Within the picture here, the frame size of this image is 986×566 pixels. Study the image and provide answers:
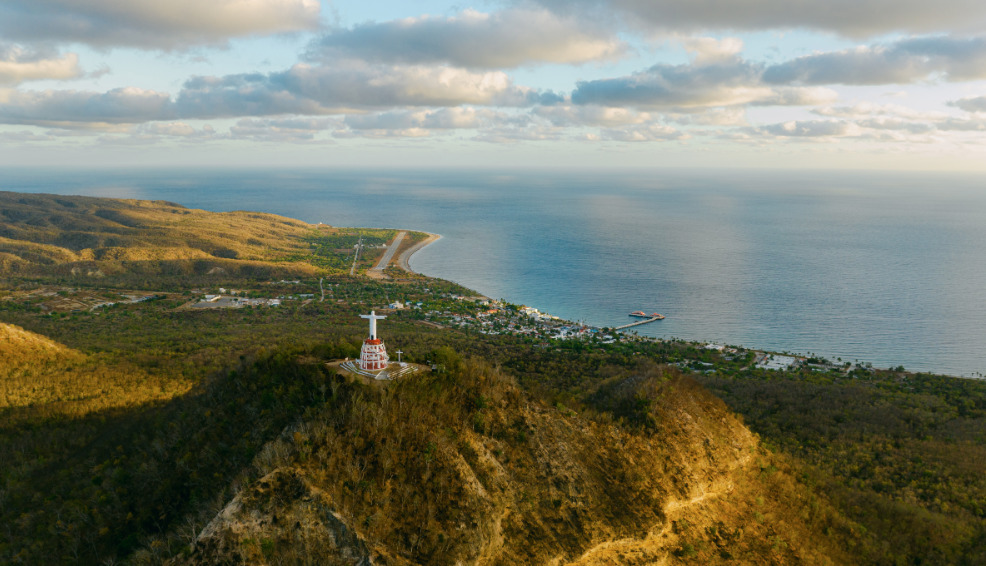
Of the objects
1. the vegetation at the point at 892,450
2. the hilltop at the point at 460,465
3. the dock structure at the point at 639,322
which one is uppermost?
the hilltop at the point at 460,465

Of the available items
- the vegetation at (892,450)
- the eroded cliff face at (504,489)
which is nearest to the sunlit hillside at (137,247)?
the vegetation at (892,450)

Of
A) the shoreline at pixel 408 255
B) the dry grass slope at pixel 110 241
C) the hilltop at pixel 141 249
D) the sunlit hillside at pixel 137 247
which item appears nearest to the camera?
the hilltop at pixel 141 249

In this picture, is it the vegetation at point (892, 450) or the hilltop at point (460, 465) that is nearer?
the hilltop at point (460, 465)

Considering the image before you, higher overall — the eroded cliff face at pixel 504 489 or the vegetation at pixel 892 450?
the eroded cliff face at pixel 504 489

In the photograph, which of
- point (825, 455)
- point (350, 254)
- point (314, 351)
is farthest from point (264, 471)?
point (350, 254)

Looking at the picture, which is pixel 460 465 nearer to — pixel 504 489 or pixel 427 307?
pixel 504 489

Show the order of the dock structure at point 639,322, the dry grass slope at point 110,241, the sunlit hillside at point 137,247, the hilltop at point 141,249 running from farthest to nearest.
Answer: the dry grass slope at point 110,241 → the sunlit hillside at point 137,247 → the hilltop at point 141,249 → the dock structure at point 639,322

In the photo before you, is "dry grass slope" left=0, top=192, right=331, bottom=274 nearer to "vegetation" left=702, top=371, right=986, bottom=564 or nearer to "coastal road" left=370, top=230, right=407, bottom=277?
"coastal road" left=370, top=230, right=407, bottom=277

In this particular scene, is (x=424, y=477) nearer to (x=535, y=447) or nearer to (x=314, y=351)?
(x=535, y=447)

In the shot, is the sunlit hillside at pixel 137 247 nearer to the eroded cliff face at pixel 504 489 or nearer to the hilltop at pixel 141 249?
the hilltop at pixel 141 249
